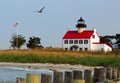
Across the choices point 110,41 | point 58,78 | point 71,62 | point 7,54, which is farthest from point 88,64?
point 110,41

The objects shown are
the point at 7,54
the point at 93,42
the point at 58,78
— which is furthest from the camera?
the point at 93,42

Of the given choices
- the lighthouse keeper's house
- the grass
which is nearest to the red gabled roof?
the lighthouse keeper's house

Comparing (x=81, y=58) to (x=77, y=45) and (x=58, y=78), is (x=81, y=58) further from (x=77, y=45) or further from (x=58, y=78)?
(x=58, y=78)

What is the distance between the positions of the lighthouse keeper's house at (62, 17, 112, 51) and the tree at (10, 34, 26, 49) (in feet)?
32.6

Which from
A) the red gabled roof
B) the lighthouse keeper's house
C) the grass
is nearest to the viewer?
the grass

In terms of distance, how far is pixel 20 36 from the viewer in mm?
85938

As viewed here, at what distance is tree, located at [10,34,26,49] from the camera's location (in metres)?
83.5

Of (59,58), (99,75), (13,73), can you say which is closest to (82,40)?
(59,58)

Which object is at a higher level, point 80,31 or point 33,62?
point 80,31

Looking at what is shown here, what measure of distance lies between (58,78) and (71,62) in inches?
1580

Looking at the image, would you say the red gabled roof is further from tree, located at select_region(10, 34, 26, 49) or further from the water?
the water

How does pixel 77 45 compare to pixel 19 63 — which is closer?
pixel 19 63

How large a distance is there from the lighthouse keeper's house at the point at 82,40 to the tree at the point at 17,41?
32.6 feet

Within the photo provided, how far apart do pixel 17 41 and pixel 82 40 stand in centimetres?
1394
